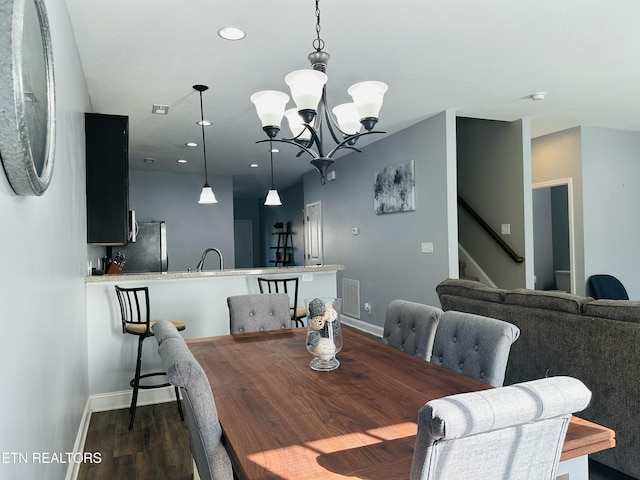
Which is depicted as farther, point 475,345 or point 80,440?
point 80,440

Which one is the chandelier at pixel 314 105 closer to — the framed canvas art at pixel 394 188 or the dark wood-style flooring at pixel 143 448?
the dark wood-style flooring at pixel 143 448

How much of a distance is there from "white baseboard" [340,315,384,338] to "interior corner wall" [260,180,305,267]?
2.89 m

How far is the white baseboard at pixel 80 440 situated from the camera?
2.25m

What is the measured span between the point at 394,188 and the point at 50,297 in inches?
166

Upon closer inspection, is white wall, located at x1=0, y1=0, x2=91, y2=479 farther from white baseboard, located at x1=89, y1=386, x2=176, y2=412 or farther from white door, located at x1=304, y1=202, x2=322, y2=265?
white door, located at x1=304, y1=202, x2=322, y2=265

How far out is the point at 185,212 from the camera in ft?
25.9

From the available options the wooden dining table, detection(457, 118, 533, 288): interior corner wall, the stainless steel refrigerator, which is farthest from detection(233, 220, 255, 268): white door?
the wooden dining table

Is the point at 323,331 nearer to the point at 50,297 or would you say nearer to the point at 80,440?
the point at 50,297

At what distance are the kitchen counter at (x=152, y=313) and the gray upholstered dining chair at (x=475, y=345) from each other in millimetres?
2230

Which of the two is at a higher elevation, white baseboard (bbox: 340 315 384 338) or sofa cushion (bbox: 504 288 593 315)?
sofa cushion (bbox: 504 288 593 315)

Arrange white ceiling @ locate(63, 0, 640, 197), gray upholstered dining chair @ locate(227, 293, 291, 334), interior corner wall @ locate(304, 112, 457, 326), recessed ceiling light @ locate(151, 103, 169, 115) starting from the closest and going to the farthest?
white ceiling @ locate(63, 0, 640, 197)
gray upholstered dining chair @ locate(227, 293, 291, 334)
recessed ceiling light @ locate(151, 103, 169, 115)
interior corner wall @ locate(304, 112, 457, 326)

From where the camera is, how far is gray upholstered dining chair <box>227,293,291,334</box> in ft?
8.99

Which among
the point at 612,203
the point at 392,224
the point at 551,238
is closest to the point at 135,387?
the point at 392,224

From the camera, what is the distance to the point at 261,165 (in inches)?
290
